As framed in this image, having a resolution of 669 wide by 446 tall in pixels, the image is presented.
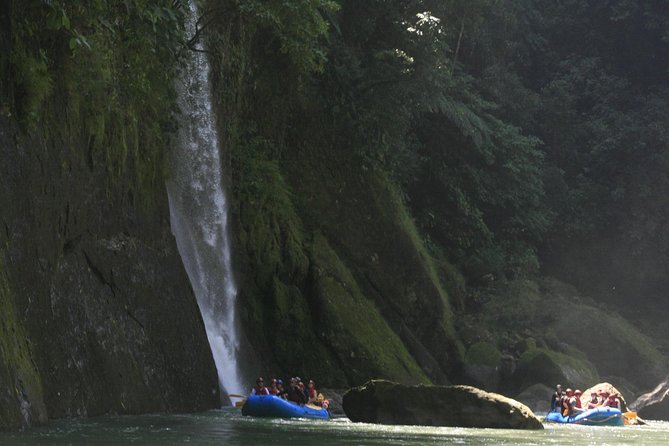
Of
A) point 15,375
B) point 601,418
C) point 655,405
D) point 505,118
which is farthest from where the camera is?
point 505,118

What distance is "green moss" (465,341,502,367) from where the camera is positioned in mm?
29484

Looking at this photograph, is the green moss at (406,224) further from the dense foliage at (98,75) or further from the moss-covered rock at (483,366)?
the dense foliage at (98,75)

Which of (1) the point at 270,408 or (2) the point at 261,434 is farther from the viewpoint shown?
(1) the point at 270,408

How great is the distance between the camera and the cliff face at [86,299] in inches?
542

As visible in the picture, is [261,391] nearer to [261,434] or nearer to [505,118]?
[261,434]

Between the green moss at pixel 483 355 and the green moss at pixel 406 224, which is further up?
the green moss at pixel 406 224

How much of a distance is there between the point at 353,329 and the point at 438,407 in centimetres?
853

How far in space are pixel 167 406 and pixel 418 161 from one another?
1737 cm

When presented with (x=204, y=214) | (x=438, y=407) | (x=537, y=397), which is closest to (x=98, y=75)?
(x=438, y=407)

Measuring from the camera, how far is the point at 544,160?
40031 millimetres

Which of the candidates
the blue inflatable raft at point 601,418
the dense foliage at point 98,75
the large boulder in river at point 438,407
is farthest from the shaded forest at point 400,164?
the blue inflatable raft at point 601,418

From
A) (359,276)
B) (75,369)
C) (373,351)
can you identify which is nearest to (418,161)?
(359,276)

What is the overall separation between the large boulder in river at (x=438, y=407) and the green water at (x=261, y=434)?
23.5 inches

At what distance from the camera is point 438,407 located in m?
17.4
